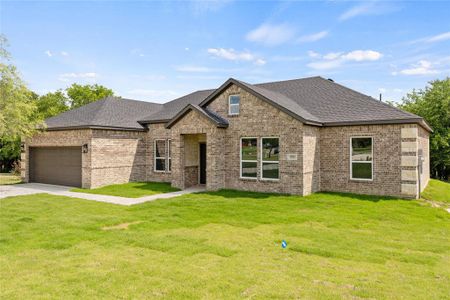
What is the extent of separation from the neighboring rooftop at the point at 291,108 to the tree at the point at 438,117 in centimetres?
1224

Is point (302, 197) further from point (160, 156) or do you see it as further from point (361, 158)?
point (160, 156)

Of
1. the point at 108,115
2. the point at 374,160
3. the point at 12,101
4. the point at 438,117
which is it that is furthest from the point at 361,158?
the point at 12,101

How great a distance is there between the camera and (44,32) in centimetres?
1558

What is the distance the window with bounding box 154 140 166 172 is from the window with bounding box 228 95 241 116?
5679 mm

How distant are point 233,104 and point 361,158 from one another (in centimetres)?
673

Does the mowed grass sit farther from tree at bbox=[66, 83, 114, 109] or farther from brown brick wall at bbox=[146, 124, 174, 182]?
tree at bbox=[66, 83, 114, 109]

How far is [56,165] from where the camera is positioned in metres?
19.2

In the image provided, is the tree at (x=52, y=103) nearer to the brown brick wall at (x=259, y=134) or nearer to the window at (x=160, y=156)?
the window at (x=160, y=156)

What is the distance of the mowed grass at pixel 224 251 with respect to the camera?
4.84 meters

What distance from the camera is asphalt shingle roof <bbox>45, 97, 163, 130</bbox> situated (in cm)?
1775

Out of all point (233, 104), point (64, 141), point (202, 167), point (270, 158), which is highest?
point (233, 104)

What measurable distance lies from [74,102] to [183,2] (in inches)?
1343

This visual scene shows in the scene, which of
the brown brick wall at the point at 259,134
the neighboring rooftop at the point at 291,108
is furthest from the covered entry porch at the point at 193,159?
the brown brick wall at the point at 259,134

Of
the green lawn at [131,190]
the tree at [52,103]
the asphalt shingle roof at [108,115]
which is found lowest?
the green lawn at [131,190]
